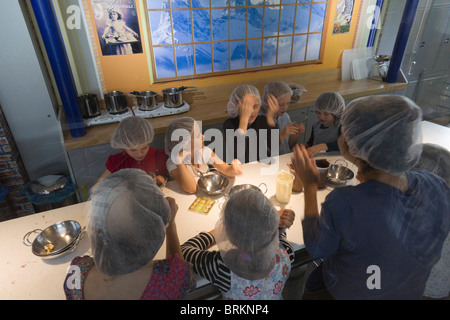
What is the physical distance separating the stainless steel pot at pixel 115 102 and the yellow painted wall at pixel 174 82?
19 centimetres

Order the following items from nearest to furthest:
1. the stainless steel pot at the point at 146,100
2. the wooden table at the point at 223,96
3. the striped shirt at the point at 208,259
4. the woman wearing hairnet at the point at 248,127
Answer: the striped shirt at the point at 208,259 → the woman wearing hairnet at the point at 248,127 → the wooden table at the point at 223,96 → the stainless steel pot at the point at 146,100

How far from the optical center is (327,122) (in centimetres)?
216

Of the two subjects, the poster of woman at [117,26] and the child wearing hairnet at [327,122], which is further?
the poster of woman at [117,26]

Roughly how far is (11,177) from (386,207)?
9.16 ft

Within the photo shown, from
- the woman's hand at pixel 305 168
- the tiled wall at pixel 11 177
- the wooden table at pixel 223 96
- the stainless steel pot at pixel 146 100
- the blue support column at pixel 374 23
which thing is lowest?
the tiled wall at pixel 11 177

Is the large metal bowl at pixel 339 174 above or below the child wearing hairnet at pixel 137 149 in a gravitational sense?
below

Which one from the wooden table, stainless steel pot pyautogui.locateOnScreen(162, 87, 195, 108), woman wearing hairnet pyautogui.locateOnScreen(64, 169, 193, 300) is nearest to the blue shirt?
woman wearing hairnet pyautogui.locateOnScreen(64, 169, 193, 300)

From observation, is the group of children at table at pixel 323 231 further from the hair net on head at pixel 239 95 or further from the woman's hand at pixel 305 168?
the hair net on head at pixel 239 95

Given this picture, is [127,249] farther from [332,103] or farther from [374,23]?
[374,23]

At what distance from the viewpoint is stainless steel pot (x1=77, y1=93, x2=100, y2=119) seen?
2.41m

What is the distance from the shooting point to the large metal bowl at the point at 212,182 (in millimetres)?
1699

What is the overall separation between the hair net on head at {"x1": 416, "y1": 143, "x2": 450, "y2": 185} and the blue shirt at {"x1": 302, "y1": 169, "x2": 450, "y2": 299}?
29cm

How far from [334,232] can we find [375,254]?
15 cm

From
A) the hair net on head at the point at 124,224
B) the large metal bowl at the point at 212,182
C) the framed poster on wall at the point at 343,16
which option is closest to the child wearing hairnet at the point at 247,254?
the hair net on head at the point at 124,224
